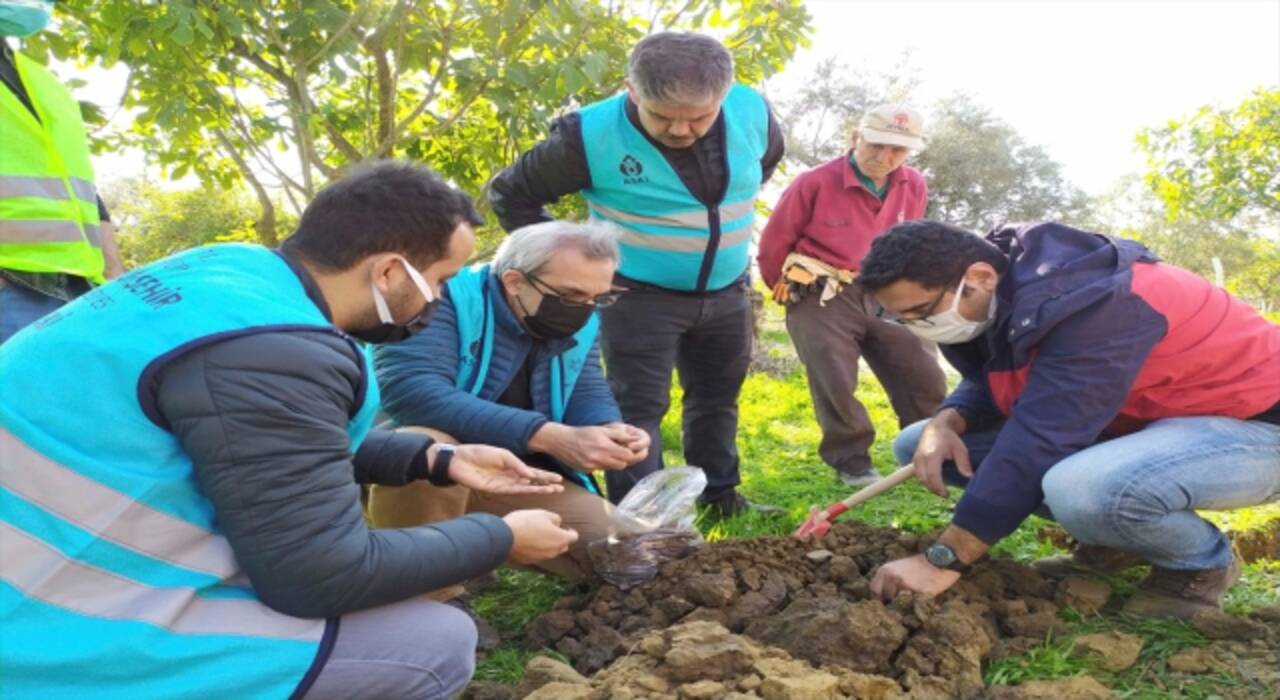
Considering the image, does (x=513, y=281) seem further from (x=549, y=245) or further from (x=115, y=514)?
(x=115, y=514)

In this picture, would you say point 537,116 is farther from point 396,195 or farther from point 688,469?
point 396,195

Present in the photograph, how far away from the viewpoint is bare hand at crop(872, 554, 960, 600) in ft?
9.07

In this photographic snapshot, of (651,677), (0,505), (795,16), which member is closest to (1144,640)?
(651,677)

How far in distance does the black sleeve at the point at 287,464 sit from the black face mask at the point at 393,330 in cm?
21

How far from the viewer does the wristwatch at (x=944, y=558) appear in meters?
2.78

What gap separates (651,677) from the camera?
2297mm

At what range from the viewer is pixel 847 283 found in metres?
4.82

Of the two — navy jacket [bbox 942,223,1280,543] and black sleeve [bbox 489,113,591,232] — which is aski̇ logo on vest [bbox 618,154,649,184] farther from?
navy jacket [bbox 942,223,1280,543]

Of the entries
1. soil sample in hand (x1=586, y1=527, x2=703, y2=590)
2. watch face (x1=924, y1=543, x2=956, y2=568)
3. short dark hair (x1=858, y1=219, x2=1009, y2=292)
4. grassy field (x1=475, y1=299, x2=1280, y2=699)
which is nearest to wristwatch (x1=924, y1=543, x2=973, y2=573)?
watch face (x1=924, y1=543, x2=956, y2=568)

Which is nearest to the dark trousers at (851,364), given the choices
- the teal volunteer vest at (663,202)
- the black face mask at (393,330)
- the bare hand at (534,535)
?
the teal volunteer vest at (663,202)

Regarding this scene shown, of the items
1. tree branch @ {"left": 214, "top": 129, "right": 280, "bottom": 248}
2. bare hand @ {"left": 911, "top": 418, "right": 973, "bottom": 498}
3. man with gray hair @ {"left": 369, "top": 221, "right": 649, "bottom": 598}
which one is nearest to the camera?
man with gray hair @ {"left": 369, "top": 221, "right": 649, "bottom": 598}

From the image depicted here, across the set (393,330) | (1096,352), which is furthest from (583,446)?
(1096,352)

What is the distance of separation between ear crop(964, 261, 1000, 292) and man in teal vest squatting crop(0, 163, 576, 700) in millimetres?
1729

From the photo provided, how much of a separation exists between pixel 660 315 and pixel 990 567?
1.56 meters
